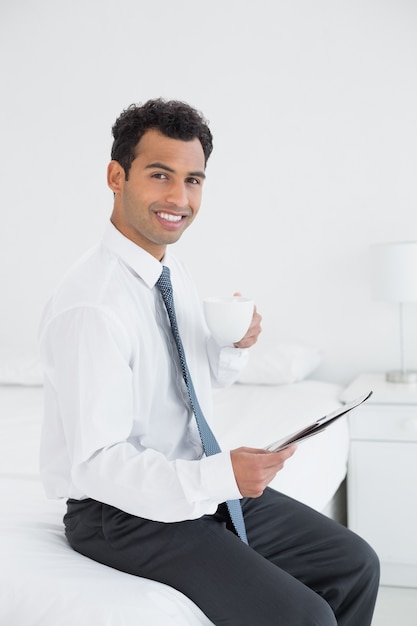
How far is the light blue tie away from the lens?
1478mm

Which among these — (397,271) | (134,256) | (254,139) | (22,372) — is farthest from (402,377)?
(134,256)

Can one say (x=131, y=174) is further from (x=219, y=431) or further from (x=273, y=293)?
(x=273, y=293)

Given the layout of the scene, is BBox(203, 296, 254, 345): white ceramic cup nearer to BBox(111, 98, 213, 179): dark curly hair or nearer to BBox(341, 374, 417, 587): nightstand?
BBox(111, 98, 213, 179): dark curly hair

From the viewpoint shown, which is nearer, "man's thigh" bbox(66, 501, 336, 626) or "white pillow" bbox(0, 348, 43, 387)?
"man's thigh" bbox(66, 501, 336, 626)

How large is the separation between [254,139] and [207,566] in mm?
2186

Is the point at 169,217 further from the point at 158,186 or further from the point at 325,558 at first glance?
the point at 325,558

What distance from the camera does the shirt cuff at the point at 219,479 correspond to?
1250 millimetres

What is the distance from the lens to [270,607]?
4.17 feet

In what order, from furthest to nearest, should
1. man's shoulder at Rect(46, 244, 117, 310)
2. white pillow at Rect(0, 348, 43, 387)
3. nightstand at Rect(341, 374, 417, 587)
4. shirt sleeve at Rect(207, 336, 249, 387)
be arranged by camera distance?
1. white pillow at Rect(0, 348, 43, 387)
2. nightstand at Rect(341, 374, 417, 587)
3. shirt sleeve at Rect(207, 336, 249, 387)
4. man's shoulder at Rect(46, 244, 117, 310)

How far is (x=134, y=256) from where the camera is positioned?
59.4 inches

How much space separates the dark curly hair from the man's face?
0.04 ft

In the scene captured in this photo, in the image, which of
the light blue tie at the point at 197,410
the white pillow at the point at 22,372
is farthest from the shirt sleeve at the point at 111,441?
the white pillow at the point at 22,372

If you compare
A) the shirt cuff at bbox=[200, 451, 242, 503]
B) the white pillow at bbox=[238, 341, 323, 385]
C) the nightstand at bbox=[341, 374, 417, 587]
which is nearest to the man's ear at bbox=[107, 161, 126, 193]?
the shirt cuff at bbox=[200, 451, 242, 503]

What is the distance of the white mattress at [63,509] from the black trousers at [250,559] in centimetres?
4
